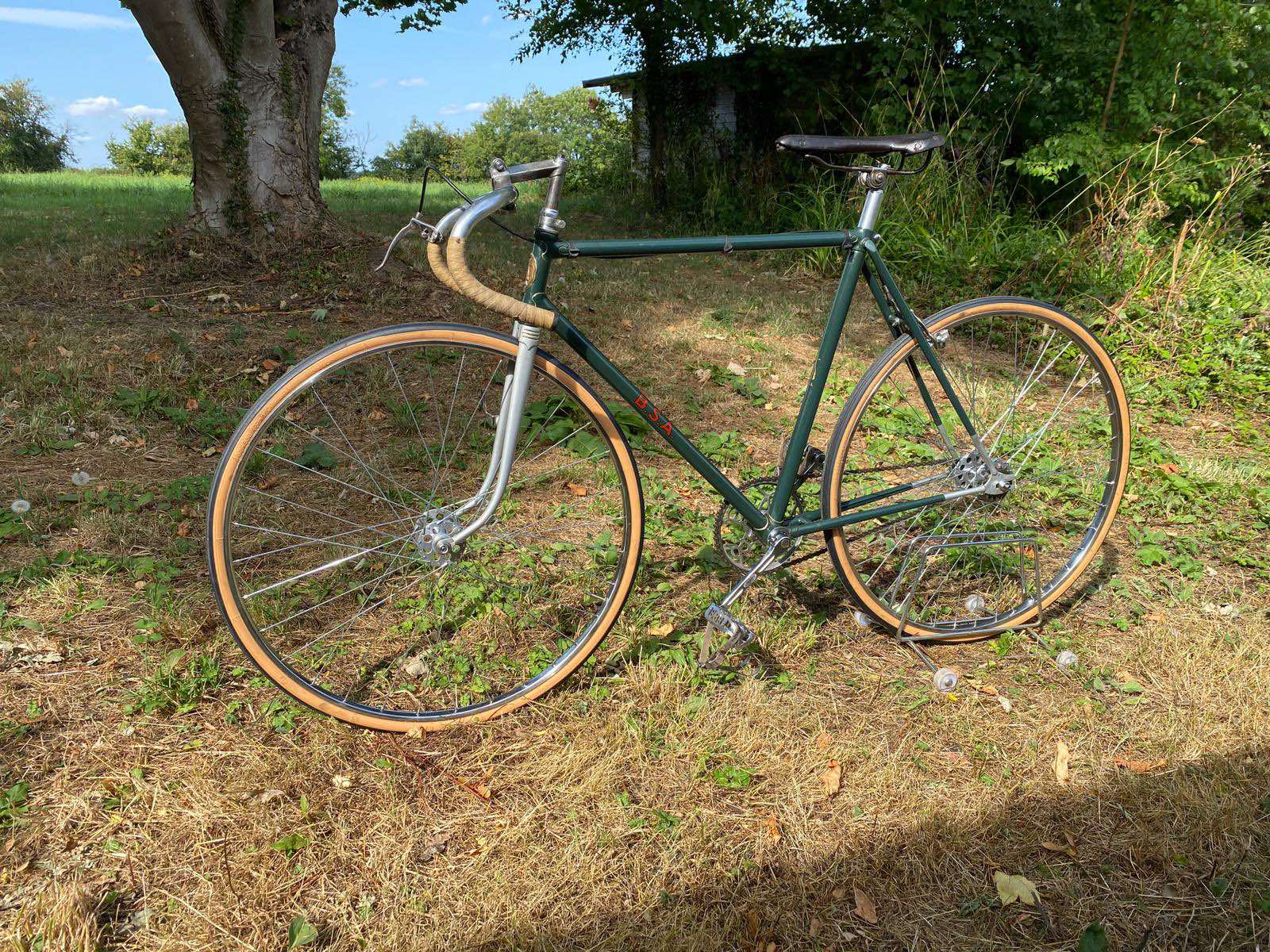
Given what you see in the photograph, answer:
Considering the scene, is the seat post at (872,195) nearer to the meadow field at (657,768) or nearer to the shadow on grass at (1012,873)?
the meadow field at (657,768)

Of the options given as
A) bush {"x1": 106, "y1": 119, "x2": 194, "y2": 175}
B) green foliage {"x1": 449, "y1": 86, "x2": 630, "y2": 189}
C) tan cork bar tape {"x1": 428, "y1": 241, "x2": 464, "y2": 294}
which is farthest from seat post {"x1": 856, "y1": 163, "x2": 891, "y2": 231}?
bush {"x1": 106, "y1": 119, "x2": 194, "y2": 175}

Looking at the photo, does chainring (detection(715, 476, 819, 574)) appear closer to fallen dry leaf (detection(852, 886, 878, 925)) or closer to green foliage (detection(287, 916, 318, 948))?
fallen dry leaf (detection(852, 886, 878, 925))

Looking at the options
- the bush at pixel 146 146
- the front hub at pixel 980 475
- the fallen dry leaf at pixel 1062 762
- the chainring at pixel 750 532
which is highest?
the bush at pixel 146 146

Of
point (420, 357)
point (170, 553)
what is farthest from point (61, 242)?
point (170, 553)

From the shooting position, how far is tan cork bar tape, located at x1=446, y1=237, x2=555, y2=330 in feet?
5.82

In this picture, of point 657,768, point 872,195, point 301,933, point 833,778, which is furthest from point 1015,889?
point 872,195

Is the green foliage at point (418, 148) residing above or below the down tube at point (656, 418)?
above

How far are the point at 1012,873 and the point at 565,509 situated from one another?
1915 mm

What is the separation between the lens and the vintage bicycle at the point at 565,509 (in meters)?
1.96

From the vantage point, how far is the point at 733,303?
19.4 feet

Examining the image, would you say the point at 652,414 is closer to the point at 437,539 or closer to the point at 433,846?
the point at 437,539

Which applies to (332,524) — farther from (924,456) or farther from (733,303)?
(733,303)

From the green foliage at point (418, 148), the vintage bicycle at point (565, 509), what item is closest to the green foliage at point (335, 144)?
the green foliage at point (418, 148)

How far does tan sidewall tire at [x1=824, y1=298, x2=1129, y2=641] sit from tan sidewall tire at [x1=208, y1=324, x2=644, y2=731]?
0.60 meters
